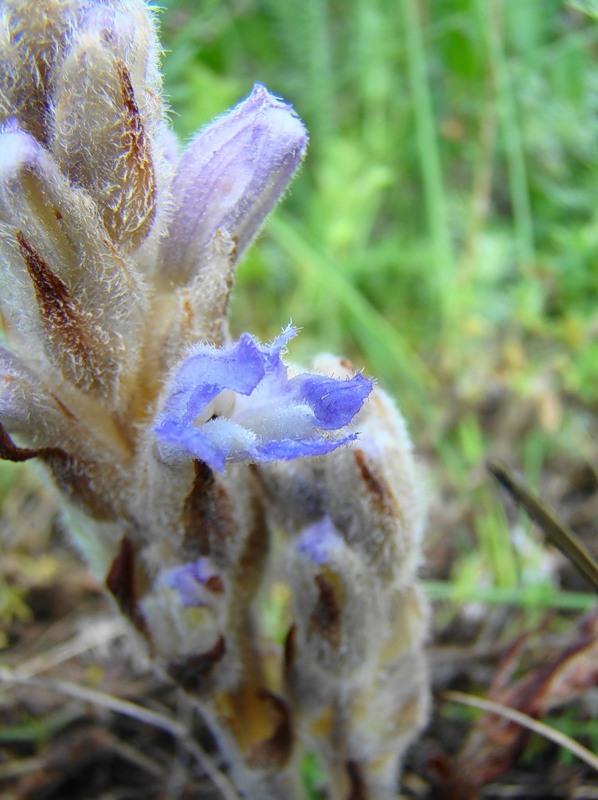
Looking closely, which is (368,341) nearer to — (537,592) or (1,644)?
(537,592)

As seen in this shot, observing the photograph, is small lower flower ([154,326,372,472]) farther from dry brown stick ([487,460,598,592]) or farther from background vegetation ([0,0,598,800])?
background vegetation ([0,0,598,800])

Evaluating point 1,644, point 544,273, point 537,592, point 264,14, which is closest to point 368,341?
point 544,273

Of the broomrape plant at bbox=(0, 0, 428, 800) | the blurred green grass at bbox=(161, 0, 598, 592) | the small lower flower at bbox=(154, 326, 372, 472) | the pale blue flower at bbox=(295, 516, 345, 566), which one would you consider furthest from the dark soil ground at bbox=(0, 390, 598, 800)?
the small lower flower at bbox=(154, 326, 372, 472)

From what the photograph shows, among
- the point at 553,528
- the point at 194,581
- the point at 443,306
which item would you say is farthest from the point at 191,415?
the point at 443,306

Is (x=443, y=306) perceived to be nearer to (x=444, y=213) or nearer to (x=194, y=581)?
(x=444, y=213)

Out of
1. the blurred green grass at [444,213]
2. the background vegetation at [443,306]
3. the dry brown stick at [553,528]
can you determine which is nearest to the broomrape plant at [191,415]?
the dry brown stick at [553,528]

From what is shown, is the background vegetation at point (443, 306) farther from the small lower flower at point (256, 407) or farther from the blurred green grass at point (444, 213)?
the small lower flower at point (256, 407)

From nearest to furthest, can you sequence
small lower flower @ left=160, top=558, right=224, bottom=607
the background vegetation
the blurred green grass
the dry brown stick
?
1. small lower flower @ left=160, top=558, right=224, bottom=607
2. the dry brown stick
3. the background vegetation
4. the blurred green grass
